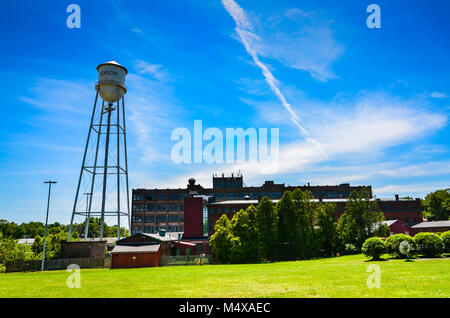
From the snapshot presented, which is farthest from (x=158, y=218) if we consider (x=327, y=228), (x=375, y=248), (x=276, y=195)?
(x=375, y=248)

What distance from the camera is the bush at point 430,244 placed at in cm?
2870

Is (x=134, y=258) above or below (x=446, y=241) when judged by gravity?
below

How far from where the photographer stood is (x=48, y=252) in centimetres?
4322

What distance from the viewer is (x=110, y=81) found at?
4169cm

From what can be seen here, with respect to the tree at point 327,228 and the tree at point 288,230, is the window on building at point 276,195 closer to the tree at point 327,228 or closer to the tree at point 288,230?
the tree at point 327,228

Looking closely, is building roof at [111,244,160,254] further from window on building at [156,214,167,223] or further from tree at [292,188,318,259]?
window on building at [156,214,167,223]

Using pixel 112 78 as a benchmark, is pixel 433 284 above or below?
below

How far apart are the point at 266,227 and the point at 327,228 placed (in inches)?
334

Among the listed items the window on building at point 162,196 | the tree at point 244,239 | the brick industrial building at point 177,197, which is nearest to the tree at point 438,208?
the brick industrial building at point 177,197

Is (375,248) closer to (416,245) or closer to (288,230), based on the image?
(416,245)
